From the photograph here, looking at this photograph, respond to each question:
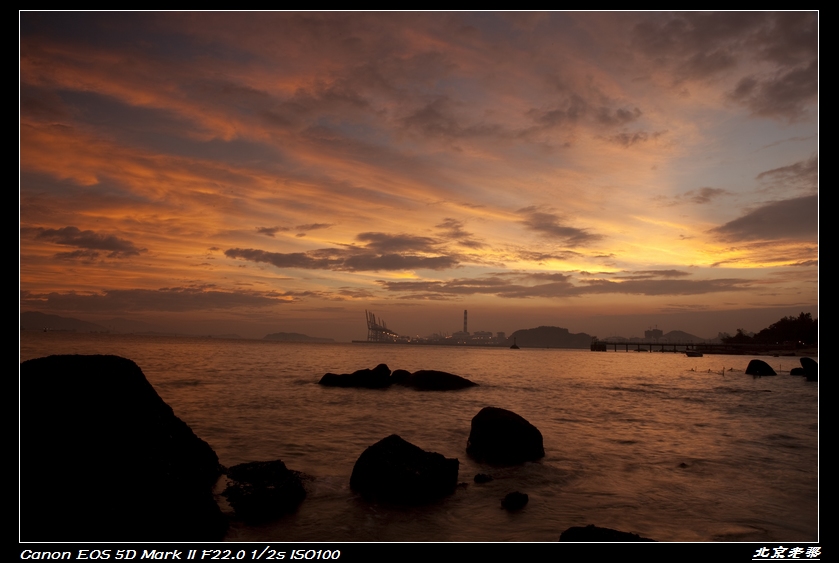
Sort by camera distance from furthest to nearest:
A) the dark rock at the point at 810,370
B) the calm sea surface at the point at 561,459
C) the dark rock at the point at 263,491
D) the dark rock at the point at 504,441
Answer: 1. the dark rock at the point at 810,370
2. the dark rock at the point at 504,441
3. the calm sea surface at the point at 561,459
4. the dark rock at the point at 263,491

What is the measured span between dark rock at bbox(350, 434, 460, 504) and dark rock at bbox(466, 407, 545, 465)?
282 cm

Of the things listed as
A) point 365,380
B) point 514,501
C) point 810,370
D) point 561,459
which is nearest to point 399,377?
point 365,380

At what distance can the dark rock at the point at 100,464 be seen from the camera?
5.68 m

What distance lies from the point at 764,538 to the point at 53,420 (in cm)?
1165

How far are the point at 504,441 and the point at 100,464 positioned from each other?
9.26 metres

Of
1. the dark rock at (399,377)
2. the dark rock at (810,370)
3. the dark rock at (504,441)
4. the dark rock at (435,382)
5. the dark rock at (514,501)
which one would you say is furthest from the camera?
the dark rock at (810,370)

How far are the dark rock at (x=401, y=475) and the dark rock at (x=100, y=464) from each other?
118 inches

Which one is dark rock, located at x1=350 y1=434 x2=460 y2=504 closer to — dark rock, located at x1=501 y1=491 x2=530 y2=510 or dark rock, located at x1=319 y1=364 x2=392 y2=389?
dark rock, located at x1=501 y1=491 x2=530 y2=510

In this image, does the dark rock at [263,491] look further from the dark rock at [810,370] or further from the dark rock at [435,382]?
the dark rock at [810,370]

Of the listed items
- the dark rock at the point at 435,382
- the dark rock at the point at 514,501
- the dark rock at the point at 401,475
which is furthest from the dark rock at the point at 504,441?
the dark rock at the point at 435,382

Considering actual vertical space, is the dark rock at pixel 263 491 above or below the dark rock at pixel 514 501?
above

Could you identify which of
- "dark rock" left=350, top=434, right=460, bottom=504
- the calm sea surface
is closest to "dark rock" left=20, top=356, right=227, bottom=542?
the calm sea surface
